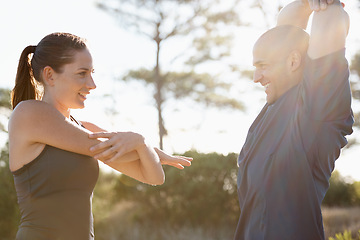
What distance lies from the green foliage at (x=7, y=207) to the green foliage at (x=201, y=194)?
265cm

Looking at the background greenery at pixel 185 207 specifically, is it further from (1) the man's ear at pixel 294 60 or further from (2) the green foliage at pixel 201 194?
(1) the man's ear at pixel 294 60

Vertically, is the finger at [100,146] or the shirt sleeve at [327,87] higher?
the shirt sleeve at [327,87]

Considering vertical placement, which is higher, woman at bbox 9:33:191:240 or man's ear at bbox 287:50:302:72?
man's ear at bbox 287:50:302:72

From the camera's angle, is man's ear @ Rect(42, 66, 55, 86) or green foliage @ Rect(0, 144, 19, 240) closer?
man's ear @ Rect(42, 66, 55, 86)

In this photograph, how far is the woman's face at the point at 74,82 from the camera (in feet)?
8.15

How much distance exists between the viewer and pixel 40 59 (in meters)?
2.53

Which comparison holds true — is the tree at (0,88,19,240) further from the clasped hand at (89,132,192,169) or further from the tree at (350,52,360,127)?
the tree at (350,52,360,127)

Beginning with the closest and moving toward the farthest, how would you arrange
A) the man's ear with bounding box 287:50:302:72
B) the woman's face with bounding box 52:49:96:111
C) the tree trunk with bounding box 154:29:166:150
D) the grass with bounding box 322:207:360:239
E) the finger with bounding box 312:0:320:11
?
1. the finger with bounding box 312:0:320:11
2. the man's ear with bounding box 287:50:302:72
3. the woman's face with bounding box 52:49:96:111
4. the grass with bounding box 322:207:360:239
5. the tree trunk with bounding box 154:29:166:150

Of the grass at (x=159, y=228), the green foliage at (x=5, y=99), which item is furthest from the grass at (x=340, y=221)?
the green foliage at (x=5, y=99)

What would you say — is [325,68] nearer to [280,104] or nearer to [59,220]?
[280,104]

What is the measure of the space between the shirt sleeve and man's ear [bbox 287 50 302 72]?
0.18 m

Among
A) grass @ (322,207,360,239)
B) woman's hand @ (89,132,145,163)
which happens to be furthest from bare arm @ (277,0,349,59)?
grass @ (322,207,360,239)

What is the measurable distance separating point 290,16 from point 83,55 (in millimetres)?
1258

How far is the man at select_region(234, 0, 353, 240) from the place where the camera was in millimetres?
2061
